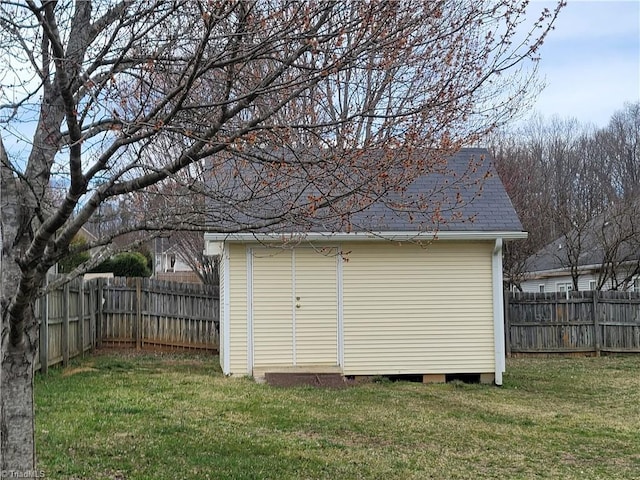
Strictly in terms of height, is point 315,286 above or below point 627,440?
above

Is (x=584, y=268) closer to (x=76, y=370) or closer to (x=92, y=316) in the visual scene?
(x=92, y=316)

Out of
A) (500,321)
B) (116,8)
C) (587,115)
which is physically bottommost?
(500,321)

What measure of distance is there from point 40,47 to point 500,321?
29.3 ft

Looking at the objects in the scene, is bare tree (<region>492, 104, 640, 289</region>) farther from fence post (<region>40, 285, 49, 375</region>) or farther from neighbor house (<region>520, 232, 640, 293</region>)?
fence post (<region>40, 285, 49, 375</region>)

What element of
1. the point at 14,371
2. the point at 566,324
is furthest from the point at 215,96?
the point at 566,324

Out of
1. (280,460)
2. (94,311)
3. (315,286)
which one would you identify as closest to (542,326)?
(315,286)

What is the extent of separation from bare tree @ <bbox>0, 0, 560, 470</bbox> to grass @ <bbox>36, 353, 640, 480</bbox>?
6.38 feet

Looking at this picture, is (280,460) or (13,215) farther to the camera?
(280,460)

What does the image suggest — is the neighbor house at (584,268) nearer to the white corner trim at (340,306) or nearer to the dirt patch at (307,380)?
the white corner trim at (340,306)

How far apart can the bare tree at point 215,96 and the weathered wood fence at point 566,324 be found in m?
11.4

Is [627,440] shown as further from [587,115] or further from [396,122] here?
[587,115]

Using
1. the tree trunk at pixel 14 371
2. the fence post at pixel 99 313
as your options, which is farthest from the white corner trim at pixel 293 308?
the tree trunk at pixel 14 371

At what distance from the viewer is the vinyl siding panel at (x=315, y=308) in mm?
11023

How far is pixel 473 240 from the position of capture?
11.1m
